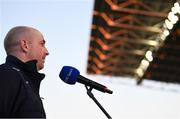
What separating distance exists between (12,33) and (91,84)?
78cm

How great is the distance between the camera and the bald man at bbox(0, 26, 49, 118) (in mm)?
2906

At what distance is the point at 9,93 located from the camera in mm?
2908

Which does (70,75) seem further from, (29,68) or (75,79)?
(29,68)

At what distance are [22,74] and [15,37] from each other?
0.35 metres

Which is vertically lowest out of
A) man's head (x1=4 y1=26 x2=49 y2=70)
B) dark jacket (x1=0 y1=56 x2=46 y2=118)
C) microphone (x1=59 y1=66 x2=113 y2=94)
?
microphone (x1=59 y1=66 x2=113 y2=94)

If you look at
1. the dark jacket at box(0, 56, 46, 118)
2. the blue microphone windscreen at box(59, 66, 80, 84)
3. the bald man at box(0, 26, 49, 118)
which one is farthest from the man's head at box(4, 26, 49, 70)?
the blue microphone windscreen at box(59, 66, 80, 84)

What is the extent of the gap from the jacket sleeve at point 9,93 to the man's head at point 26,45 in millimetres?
295

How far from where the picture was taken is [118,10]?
778 inches

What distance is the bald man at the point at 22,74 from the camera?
2.91m

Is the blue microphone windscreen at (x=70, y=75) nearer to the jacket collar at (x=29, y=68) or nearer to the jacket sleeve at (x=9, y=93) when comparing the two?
the jacket collar at (x=29, y=68)

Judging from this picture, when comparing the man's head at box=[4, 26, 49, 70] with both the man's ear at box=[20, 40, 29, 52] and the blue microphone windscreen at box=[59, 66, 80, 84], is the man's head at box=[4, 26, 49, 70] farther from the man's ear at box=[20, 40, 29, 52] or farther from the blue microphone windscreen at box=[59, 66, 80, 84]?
the blue microphone windscreen at box=[59, 66, 80, 84]

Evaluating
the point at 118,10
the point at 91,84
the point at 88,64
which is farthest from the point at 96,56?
the point at 91,84

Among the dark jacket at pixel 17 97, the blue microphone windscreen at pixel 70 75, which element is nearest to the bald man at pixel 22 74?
the dark jacket at pixel 17 97

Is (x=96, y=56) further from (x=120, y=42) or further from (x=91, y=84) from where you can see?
(x=91, y=84)
